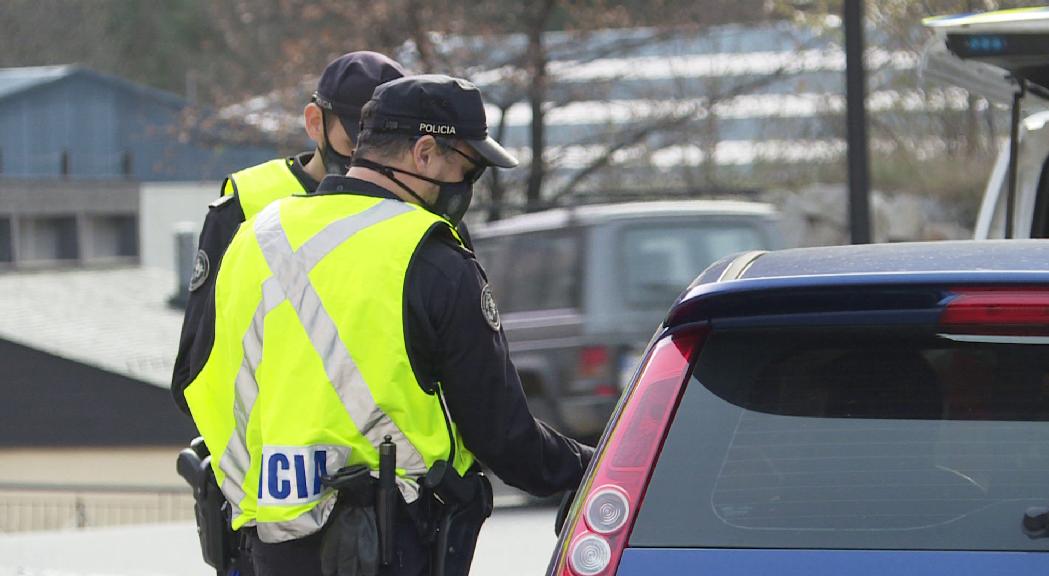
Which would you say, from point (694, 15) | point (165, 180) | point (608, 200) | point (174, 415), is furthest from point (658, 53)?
point (165, 180)

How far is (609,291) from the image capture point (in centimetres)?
891

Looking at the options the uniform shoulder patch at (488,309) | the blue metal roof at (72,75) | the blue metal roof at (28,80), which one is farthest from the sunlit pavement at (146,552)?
the blue metal roof at (28,80)

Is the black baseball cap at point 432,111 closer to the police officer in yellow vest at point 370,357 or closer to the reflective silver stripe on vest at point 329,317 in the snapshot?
the police officer in yellow vest at point 370,357

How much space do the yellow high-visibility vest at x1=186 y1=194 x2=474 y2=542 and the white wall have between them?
38.6 metres

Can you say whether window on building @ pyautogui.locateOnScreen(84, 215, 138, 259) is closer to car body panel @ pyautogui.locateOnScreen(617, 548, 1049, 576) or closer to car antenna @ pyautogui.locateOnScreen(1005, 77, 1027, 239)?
car antenna @ pyautogui.locateOnScreen(1005, 77, 1027, 239)

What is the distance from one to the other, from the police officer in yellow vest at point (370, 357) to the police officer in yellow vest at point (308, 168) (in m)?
0.42

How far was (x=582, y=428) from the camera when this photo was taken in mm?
8961

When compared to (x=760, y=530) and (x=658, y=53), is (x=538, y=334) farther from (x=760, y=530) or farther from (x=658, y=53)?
(x=658, y=53)

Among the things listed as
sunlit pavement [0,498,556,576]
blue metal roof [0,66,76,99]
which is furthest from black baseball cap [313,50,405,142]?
blue metal roof [0,66,76,99]

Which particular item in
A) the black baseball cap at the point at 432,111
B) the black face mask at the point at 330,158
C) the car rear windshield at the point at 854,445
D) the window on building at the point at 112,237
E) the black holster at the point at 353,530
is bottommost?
the window on building at the point at 112,237

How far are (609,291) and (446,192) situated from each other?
575 cm

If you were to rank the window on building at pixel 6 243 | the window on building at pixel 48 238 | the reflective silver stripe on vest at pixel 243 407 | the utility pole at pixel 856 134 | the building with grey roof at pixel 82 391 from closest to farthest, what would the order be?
the reflective silver stripe on vest at pixel 243 407 < the utility pole at pixel 856 134 < the building with grey roof at pixel 82 391 < the window on building at pixel 6 243 < the window on building at pixel 48 238

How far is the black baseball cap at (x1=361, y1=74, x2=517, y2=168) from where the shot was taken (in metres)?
3.10

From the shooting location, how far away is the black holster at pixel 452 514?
3008mm
